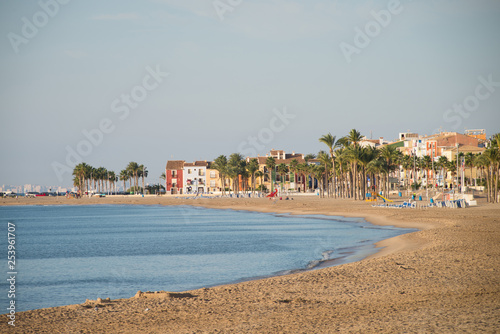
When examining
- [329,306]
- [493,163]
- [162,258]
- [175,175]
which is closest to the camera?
[329,306]

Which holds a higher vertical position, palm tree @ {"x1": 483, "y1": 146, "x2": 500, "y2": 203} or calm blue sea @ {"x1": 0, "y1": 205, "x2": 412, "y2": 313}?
palm tree @ {"x1": 483, "y1": 146, "x2": 500, "y2": 203}

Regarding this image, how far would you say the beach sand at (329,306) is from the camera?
10633 millimetres

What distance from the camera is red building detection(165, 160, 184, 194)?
150375mm

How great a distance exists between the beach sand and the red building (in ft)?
438

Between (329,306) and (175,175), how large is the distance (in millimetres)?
140563

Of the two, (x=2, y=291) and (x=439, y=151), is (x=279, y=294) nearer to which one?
(x=2, y=291)

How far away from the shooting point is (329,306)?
1252 centimetres

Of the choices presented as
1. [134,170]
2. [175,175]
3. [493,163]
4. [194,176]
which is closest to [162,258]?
[493,163]

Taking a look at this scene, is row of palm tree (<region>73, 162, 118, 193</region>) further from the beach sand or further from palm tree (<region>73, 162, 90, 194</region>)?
the beach sand

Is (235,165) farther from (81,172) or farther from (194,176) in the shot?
(81,172)

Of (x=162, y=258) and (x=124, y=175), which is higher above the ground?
(x=124, y=175)

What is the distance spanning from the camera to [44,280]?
21.4m

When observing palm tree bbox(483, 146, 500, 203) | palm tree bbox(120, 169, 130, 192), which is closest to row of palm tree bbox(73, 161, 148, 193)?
palm tree bbox(120, 169, 130, 192)

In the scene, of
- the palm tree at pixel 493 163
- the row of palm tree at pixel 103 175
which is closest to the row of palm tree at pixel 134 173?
the row of palm tree at pixel 103 175
